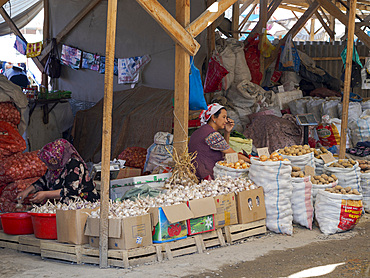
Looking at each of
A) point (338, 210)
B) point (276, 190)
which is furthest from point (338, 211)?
point (276, 190)

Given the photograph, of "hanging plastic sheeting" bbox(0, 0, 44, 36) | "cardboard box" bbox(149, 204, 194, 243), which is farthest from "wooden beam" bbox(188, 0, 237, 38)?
"hanging plastic sheeting" bbox(0, 0, 44, 36)

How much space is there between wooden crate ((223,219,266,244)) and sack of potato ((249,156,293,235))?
5.4 inches

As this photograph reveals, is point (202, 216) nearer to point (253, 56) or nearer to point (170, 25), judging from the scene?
point (170, 25)

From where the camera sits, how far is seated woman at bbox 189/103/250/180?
6.14m

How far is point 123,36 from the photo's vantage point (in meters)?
10.2

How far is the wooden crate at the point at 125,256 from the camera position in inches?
169

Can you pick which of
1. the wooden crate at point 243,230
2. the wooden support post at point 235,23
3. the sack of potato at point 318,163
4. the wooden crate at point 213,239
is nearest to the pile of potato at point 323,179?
the sack of potato at point 318,163

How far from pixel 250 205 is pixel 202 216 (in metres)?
0.69

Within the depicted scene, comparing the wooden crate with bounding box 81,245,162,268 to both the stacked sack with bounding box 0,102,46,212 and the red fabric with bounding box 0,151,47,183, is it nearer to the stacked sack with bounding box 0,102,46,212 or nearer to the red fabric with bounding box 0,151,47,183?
the stacked sack with bounding box 0,102,46,212

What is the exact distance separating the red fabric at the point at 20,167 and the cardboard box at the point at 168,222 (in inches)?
102

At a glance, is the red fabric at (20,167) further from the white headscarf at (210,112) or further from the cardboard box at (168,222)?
the cardboard box at (168,222)

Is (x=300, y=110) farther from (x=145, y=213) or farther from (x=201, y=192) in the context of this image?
(x=145, y=213)

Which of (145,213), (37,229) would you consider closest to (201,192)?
(145,213)

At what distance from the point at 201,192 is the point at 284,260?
1112 millimetres
